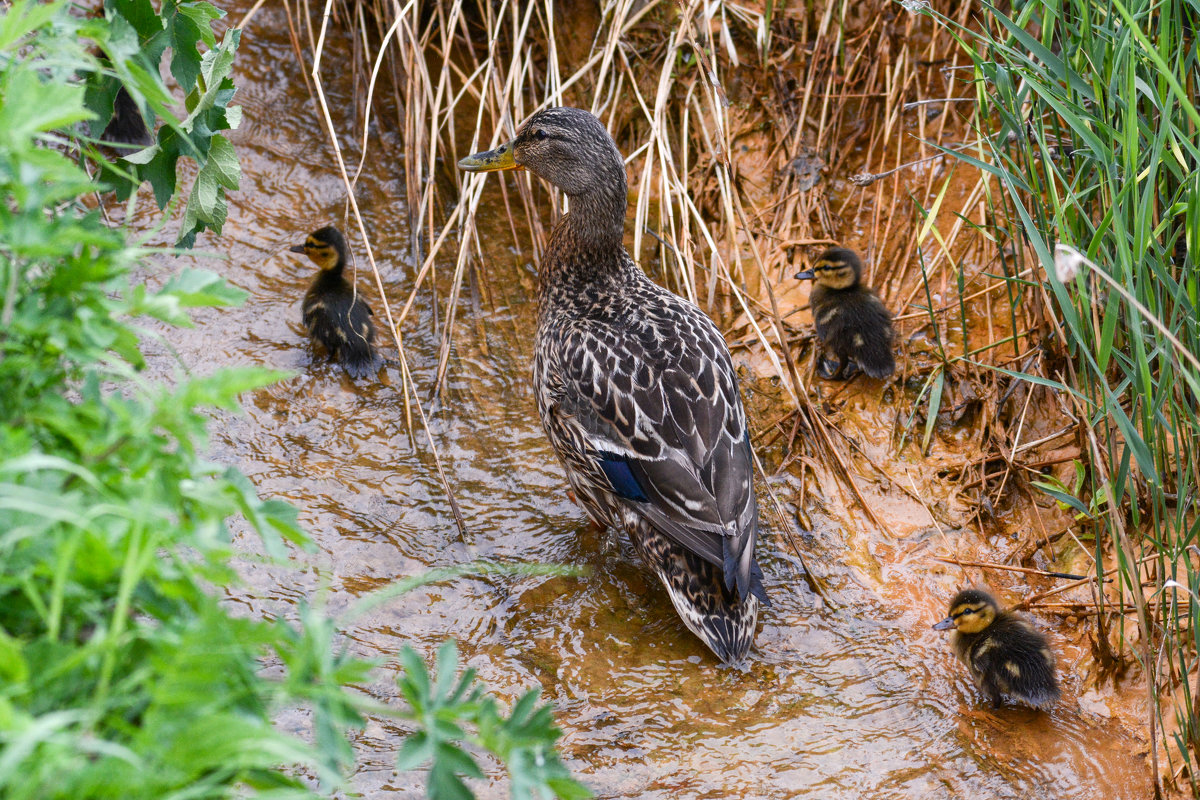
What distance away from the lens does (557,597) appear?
2.84 metres

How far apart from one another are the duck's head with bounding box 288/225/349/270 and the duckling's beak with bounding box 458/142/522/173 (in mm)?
469

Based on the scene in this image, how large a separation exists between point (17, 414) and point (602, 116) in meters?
3.14

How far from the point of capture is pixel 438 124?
145 inches

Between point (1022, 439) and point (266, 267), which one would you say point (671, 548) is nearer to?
point (1022, 439)

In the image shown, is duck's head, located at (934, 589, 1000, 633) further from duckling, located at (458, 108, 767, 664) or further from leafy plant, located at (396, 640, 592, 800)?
leafy plant, located at (396, 640, 592, 800)

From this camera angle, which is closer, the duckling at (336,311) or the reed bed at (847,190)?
the reed bed at (847,190)

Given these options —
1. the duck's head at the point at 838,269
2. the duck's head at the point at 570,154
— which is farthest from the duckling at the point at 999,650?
the duck's head at the point at 570,154

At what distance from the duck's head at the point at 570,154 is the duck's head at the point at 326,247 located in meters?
0.47

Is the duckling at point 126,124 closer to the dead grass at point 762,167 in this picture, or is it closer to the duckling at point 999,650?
the dead grass at point 762,167

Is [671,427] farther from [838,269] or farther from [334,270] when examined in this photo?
[334,270]

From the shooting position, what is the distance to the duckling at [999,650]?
2475 millimetres

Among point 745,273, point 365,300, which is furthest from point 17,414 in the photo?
point 745,273

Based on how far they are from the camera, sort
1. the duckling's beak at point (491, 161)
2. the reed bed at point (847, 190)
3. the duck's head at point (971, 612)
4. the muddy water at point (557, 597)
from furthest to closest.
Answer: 1. the duckling's beak at point (491, 161)
2. the reed bed at point (847, 190)
3. the duck's head at point (971, 612)
4. the muddy water at point (557, 597)

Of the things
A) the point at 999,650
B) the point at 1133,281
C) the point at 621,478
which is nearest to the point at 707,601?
the point at 621,478
